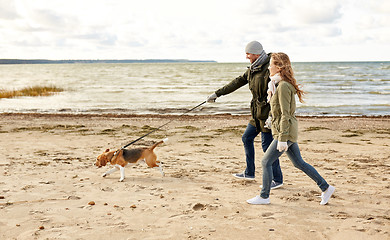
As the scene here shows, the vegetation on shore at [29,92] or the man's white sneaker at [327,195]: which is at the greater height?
the vegetation on shore at [29,92]

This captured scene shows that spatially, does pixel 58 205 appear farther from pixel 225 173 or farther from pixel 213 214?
pixel 225 173

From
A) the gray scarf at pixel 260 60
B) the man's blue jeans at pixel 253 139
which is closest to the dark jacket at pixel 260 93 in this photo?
the gray scarf at pixel 260 60

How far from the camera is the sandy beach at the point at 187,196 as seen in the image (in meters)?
4.17

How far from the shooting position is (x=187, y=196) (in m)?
5.36

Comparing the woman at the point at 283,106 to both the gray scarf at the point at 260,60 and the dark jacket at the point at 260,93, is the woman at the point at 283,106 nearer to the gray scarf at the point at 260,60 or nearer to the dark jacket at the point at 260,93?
the dark jacket at the point at 260,93

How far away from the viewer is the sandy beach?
4.17 metres

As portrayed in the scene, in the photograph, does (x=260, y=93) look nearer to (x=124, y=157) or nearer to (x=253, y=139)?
(x=253, y=139)

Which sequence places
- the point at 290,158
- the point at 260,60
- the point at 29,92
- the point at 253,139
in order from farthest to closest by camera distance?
the point at 29,92
the point at 253,139
the point at 260,60
the point at 290,158

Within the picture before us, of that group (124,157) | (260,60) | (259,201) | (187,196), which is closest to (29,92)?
(124,157)

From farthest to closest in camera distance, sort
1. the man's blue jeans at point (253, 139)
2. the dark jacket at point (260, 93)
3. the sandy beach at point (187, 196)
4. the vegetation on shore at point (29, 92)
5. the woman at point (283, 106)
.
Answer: the vegetation on shore at point (29, 92) < the man's blue jeans at point (253, 139) < the dark jacket at point (260, 93) < the woman at point (283, 106) < the sandy beach at point (187, 196)

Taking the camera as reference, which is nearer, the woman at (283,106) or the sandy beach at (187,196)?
the sandy beach at (187,196)

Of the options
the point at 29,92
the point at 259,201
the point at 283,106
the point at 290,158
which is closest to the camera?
the point at 283,106

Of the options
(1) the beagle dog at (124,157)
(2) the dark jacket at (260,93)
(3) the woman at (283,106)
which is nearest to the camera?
(3) the woman at (283,106)

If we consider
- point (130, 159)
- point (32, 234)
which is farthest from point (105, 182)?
point (32, 234)
